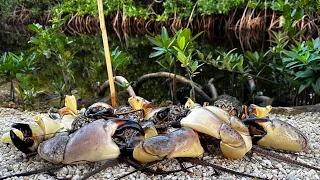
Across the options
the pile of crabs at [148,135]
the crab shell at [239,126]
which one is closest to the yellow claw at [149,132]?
the pile of crabs at [148,135]

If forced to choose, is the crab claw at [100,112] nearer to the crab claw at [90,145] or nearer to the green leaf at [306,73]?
the crab claw at [90,145]

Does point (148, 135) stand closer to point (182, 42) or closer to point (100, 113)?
point (100, 113)

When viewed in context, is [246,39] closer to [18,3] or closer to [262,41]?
[262,41]

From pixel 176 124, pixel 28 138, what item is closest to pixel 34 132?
pixel 28 138

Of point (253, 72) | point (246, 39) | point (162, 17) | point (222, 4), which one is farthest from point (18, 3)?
point (253, 72)

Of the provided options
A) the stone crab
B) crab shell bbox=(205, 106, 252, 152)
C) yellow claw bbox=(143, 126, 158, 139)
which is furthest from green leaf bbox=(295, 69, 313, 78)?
the stone crab

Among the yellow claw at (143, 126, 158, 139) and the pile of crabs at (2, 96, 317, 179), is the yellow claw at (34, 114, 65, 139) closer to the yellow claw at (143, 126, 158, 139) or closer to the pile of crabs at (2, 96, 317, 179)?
the pile of crabs at (2, 96, 317, 179)

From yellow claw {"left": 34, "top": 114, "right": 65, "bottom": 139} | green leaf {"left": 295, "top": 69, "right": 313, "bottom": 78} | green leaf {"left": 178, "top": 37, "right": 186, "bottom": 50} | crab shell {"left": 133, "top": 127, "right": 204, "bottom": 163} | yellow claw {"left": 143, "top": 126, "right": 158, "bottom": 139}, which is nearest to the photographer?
crab shell {"left": 133, "top": 127, "right": 204, "bottom": 163}
